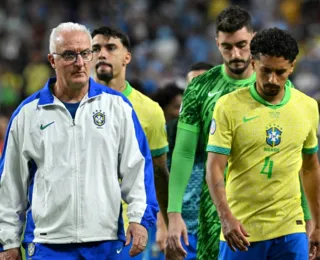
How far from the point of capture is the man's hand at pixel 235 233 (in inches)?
254

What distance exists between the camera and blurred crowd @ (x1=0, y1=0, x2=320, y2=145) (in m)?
19.6

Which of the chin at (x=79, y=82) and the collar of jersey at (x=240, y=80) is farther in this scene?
the collar of jersey at (x=240, y=80)

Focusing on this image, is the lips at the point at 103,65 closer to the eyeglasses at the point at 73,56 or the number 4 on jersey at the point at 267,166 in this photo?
the eyeglasses at the point at 73,56

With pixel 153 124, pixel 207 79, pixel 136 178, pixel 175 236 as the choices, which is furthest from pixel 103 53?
pixel 136 178

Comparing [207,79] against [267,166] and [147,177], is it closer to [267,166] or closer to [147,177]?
[267,166]

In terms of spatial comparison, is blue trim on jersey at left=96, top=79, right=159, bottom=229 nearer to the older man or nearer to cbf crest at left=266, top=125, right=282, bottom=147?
the older man

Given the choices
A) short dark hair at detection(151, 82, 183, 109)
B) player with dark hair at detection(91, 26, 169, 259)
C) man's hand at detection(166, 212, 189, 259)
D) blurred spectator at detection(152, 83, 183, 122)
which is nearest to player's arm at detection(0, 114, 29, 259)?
player with dark hair at detection(91, 26, 169, 259)

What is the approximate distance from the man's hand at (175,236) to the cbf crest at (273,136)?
1206mm

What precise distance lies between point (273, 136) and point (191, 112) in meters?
1.25

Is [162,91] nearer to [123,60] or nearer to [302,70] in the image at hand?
[123,60]

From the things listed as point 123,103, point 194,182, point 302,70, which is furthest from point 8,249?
point 302,70

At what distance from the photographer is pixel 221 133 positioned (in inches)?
264

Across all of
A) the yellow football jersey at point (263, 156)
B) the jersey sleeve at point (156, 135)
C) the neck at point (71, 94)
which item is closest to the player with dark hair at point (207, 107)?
the jersey sleeve at point (156, 135)

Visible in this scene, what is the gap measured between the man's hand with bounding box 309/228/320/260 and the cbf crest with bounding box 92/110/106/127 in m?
1.69
